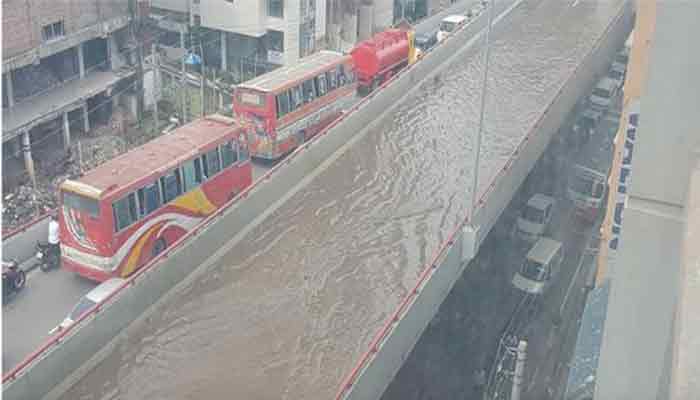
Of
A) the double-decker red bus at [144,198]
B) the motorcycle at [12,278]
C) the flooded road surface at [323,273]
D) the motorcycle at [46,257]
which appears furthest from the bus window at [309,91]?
the motorcycle at [12,278]

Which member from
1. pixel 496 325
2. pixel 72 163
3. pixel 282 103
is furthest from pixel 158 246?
pixel 72 163

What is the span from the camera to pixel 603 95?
71.8ft

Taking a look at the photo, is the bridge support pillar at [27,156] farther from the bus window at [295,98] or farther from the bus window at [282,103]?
the bus window at [295,98]

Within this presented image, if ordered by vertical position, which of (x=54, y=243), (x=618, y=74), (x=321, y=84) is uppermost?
(x=321, y=84)

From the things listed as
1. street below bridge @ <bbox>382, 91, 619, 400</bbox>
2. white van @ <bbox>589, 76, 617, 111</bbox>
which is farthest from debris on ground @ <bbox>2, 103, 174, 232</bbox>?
white van @ <bbox>589, 76, 617, 111</bbox>

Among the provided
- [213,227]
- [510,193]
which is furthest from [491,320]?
[213,227]

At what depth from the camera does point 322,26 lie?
25922mm

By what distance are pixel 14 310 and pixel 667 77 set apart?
10.5m

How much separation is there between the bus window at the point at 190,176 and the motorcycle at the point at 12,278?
8.77 ft

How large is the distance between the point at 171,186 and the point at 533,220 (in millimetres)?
7264

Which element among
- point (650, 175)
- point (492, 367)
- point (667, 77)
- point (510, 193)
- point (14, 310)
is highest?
point (667, 77)

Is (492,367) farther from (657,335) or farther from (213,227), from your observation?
(657,335)

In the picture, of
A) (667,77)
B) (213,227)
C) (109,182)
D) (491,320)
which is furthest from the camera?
(491,320)

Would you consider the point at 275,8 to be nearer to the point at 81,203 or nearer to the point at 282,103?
the point at 282,103
